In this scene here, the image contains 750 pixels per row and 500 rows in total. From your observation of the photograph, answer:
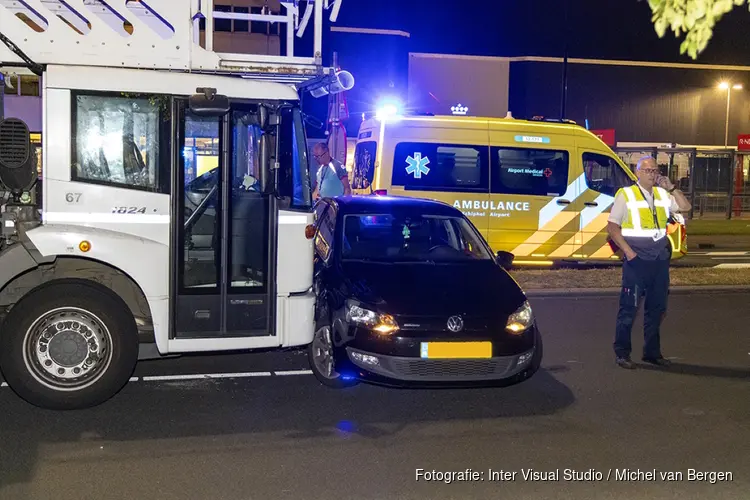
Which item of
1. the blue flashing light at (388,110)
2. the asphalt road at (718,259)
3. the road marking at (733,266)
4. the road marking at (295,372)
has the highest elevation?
the blue flashing light at (388,110)

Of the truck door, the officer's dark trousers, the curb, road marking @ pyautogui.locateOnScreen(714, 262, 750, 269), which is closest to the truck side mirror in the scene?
the truck door

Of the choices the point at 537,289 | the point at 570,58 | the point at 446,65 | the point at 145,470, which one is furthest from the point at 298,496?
the point at 570,58

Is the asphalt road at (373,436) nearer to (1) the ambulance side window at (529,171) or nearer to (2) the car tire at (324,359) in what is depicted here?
(2) the car tire at (324,359)

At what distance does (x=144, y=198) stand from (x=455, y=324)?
2.55m

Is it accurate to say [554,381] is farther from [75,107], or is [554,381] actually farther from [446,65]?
[446,65]

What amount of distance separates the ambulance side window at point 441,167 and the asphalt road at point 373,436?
617 centimetres

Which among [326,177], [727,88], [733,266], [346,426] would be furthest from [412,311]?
[727,88]

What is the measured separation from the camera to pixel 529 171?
14172 millimetres

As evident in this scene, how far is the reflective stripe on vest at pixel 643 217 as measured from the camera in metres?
7.84

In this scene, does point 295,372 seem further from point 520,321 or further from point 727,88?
point 727,88

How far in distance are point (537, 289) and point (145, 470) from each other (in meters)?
8.35

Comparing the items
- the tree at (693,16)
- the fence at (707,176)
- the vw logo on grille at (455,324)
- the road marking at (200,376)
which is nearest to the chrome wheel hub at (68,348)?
the road marking at (200,376)

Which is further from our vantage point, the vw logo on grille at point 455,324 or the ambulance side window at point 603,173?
the ambulance side window at point 603,173

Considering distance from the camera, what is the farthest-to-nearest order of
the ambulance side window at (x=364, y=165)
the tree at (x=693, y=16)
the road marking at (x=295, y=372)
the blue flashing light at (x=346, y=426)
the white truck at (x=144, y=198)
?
the ambulance side window at (x=364, y=165) → the road marking at (x=295, y=372) → the white truck at (x=144, y=198) → the blue flashing light at (x=346, y=426) → the tree at (x=693, y=16)
